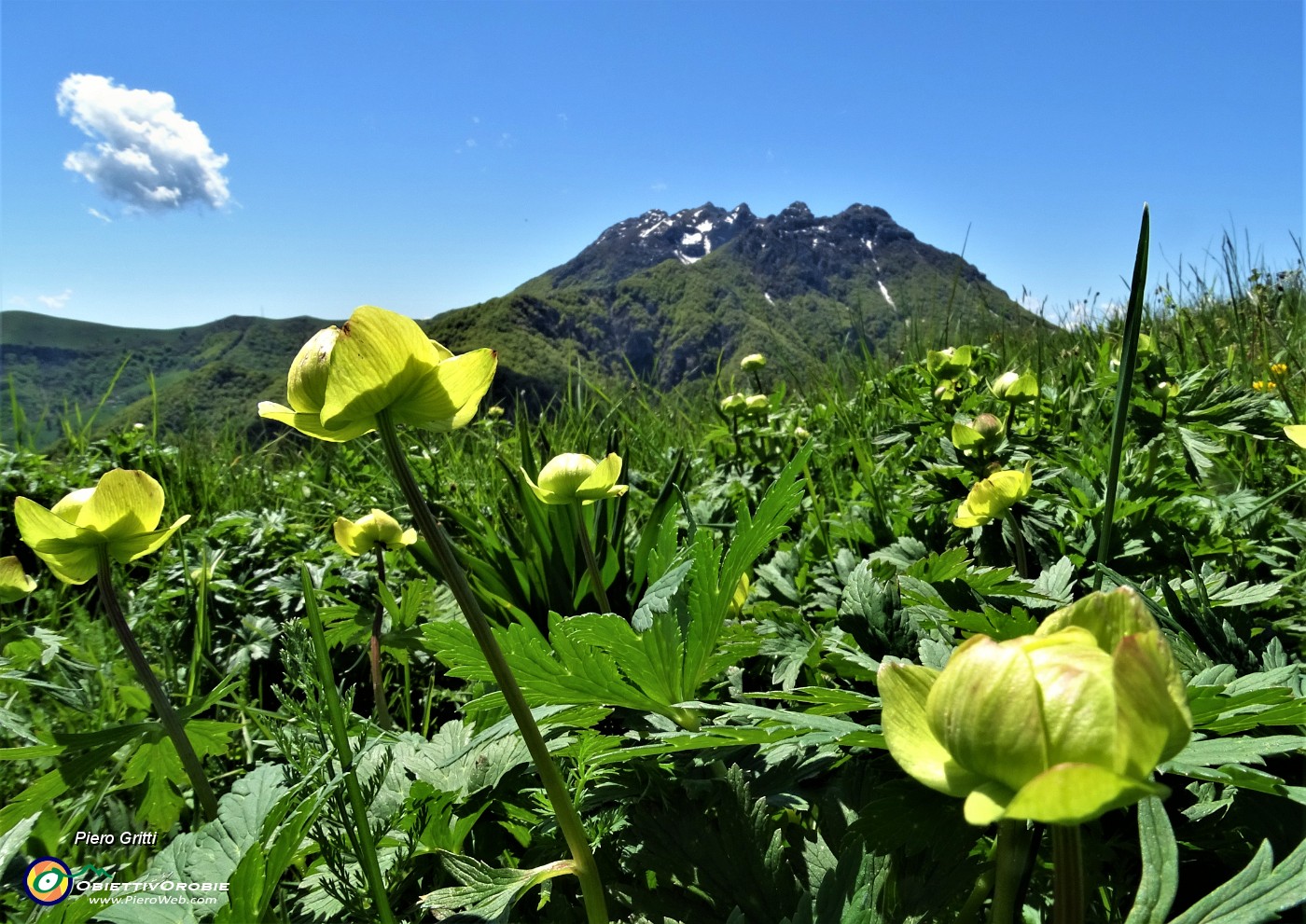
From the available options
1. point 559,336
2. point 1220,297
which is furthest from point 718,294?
point 1220,297

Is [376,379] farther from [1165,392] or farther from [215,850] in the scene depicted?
[1165,392]

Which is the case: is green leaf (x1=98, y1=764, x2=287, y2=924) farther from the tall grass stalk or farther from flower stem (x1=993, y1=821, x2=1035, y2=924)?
the tall grass stalk

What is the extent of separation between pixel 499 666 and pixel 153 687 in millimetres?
611

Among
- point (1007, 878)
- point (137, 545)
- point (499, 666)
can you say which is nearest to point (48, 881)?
point (137, 545)

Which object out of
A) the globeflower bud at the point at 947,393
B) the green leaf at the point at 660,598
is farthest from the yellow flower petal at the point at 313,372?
the globeflower bud at the point at 947,393

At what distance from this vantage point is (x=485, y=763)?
3.06 feet

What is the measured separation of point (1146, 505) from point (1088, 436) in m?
0.61

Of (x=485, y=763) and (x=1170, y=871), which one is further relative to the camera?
(x=485, y=763)

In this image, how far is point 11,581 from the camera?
1170 mm

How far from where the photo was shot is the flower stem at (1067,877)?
15.0 inches

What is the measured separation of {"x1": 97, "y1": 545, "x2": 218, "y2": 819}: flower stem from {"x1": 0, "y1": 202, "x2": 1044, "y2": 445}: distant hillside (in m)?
26.5

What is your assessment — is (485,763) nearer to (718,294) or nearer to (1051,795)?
(1051,795)

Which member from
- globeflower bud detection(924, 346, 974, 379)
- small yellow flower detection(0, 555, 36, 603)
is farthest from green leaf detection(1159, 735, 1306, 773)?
globeflower bud detection(924, 346, 974, 379)

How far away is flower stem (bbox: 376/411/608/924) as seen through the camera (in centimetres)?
56
